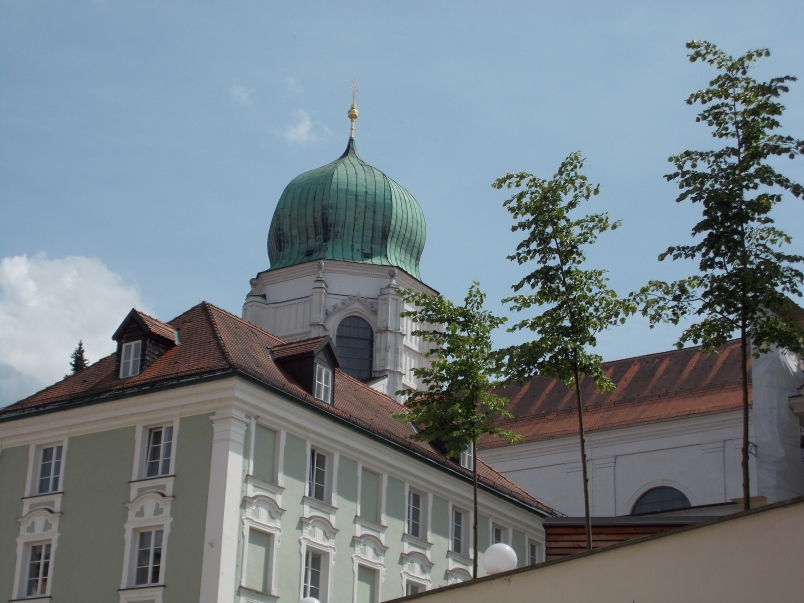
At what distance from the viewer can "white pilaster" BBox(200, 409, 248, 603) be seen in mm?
24078

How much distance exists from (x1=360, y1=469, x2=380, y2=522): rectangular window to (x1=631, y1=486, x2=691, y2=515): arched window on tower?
16.0 metres

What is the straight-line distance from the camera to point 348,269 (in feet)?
195

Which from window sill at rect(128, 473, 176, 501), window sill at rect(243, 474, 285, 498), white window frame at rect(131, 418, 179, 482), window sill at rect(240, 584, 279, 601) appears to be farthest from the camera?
white window frame at rect(131, 418, 179, 482)

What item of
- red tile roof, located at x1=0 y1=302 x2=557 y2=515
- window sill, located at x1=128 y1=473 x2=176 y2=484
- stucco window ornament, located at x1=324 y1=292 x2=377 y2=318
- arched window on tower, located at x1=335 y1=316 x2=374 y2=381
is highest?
stucco window ornament, located at x1=324 y1=292 x2=377 y2=318

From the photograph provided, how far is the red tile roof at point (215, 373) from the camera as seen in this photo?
1049 inches

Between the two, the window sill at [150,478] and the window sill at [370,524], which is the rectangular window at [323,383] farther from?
the window sill at [150,478]

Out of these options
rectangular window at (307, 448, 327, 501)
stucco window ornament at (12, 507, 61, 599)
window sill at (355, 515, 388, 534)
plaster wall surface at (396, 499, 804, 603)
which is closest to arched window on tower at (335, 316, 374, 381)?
window sill at (355, 515, 388, 534)

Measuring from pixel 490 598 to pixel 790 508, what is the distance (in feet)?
13.7

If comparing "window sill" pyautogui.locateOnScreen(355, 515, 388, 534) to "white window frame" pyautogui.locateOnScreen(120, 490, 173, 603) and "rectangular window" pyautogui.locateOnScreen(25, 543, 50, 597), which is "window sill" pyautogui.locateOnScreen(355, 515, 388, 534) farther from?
"rectangular window" pyautogui.locateOnScreen(25, 543, 50, 597)

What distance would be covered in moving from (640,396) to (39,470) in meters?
23.3

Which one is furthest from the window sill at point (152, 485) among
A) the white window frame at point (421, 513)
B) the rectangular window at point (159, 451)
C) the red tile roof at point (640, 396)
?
the red tile roof at point (640, 396)

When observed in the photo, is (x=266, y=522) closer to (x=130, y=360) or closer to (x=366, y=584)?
(x=366, y=584)

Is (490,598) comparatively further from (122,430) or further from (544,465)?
(544,465)

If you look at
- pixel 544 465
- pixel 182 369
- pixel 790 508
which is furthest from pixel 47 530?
pixel 544 465
